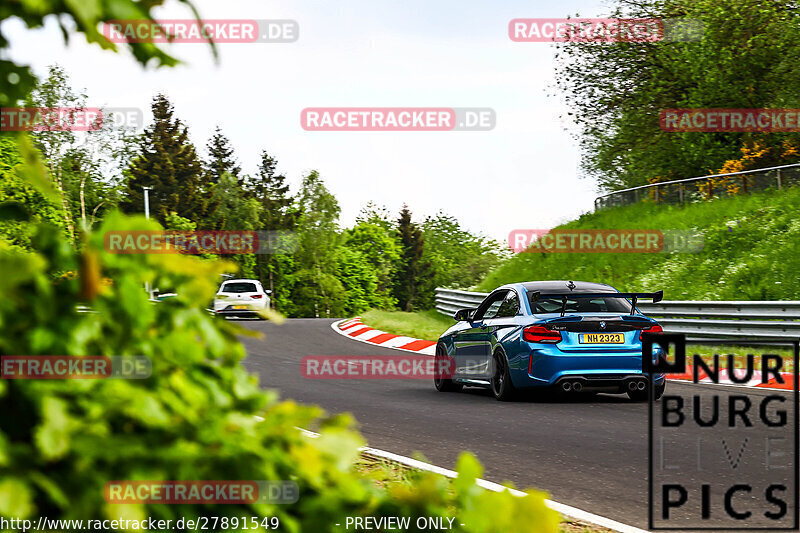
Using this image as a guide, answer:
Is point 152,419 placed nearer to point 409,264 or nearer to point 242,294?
point 242,294

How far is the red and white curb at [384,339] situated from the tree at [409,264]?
8981cm

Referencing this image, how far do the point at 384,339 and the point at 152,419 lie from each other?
824 inches

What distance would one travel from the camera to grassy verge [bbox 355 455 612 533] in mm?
5109

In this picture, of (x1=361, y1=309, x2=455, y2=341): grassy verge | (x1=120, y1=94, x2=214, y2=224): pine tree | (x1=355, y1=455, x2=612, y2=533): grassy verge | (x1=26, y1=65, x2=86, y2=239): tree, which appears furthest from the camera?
(x1=120, y1=94, x2=214, y2=224): pine tree

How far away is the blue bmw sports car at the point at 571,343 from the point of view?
1062 centimetres

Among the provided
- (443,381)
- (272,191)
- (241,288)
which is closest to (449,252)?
(272,191)

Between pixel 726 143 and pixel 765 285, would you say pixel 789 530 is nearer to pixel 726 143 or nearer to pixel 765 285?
pixel 765 285

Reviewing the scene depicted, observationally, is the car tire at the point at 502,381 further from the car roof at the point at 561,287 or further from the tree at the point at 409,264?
the tree at the point at 409,264

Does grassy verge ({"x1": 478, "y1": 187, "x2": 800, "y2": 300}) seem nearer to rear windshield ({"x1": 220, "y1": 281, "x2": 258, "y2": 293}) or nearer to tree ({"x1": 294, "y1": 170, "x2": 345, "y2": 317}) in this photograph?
rear windshield ({"x1": 220, "y1": 281, "x2": 258, "y2": 293})

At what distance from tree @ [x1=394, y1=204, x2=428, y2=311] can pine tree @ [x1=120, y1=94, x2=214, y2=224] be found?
3531 centimetres

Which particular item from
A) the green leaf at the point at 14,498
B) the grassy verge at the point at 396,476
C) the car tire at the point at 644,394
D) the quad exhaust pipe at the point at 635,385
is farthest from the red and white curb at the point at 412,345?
the green leaf at the point at 14,498

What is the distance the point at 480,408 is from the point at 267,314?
887 centimetres

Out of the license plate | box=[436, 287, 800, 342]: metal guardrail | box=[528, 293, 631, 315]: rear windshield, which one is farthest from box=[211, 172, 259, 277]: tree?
the license plate

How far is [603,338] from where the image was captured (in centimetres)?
1066
